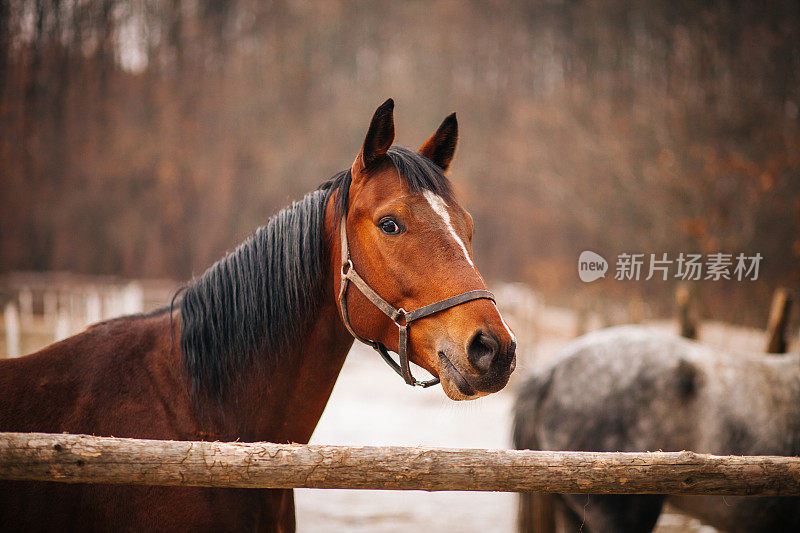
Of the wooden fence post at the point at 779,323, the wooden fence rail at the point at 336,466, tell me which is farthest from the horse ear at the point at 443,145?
the wooden fence post at the point at 779,323

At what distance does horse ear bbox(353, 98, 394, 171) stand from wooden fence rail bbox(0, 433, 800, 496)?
91cm

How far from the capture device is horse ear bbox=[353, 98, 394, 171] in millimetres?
1600

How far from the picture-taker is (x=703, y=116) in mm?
12008

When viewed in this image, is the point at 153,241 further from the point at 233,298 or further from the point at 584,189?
the point at 233,298

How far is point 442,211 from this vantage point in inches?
62.9

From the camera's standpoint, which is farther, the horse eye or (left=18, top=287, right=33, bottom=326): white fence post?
(left=18, top=287, right=33, bottom=326): white fence post

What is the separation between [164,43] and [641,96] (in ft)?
59.9

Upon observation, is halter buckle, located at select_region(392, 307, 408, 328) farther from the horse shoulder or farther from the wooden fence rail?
the horse shoulder

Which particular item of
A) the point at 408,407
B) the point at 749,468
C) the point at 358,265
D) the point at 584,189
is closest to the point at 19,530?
the point at 358,265

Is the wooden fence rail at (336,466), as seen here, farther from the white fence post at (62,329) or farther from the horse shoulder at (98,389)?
the white fence post at (62,329)

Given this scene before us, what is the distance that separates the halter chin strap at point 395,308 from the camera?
1.44 meters

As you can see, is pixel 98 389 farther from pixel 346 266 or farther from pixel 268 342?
pixel 346 266

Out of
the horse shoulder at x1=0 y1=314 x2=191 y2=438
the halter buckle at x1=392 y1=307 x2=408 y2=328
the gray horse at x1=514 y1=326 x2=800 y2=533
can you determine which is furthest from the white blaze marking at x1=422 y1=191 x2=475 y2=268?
the gray horse at x1=514 y1=326 x2=800 y2=533

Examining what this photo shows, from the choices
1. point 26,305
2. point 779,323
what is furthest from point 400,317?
point 26,305
